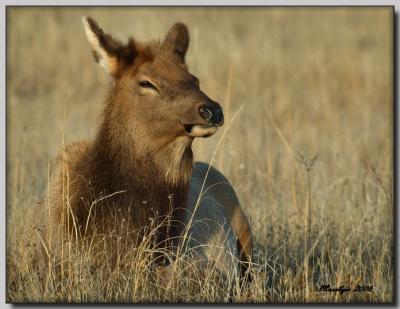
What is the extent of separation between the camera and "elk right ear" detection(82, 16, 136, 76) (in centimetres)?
672

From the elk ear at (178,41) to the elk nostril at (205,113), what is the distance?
1.01 meters

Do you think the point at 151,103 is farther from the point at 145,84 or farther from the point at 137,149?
the point at 137,149

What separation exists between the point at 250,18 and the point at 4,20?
40.8 feet

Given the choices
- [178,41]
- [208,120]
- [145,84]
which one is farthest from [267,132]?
[208,120]

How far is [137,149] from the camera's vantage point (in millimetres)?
6664

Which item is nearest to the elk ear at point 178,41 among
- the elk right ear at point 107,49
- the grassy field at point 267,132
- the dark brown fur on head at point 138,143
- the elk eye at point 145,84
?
the dark brown fur on head at point 138,143

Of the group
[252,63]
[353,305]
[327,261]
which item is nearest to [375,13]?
[252,63]

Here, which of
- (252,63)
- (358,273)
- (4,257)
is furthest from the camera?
(252,63)

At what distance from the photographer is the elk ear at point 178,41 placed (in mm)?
7133

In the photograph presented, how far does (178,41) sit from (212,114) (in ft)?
4.18

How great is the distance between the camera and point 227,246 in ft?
24.7

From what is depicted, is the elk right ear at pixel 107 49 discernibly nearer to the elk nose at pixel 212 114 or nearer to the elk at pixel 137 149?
the elk at pixel 137 149

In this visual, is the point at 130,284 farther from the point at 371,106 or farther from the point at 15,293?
the point at 371,106

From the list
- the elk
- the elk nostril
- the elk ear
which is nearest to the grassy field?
the elk
